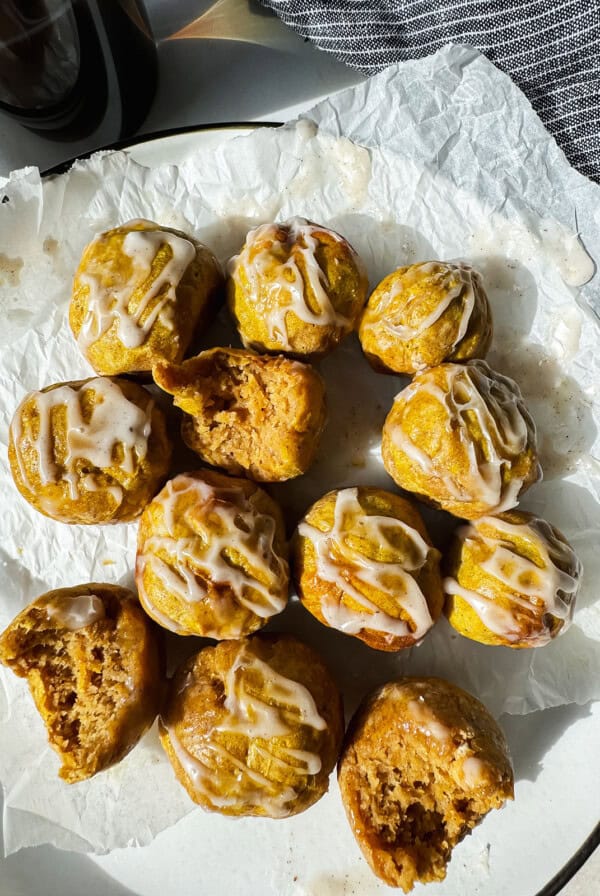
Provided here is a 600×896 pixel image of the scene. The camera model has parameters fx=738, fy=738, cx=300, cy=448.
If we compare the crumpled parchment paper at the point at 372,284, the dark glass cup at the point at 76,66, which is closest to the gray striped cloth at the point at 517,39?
the crumpled parchment paper at the point at 372,284

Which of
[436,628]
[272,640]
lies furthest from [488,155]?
[272,640]

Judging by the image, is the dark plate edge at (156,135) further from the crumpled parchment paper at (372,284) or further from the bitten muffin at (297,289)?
the bitten muffin at (297,289)

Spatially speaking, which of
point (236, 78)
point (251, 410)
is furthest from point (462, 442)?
point (236, 78)

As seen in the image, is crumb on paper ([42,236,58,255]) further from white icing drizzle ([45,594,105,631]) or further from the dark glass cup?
white icing drizzle ([45,594,105,631])

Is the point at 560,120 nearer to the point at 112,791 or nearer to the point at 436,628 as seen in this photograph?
the point at 436,628

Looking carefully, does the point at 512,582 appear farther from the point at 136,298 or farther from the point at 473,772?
the point at 136,298
